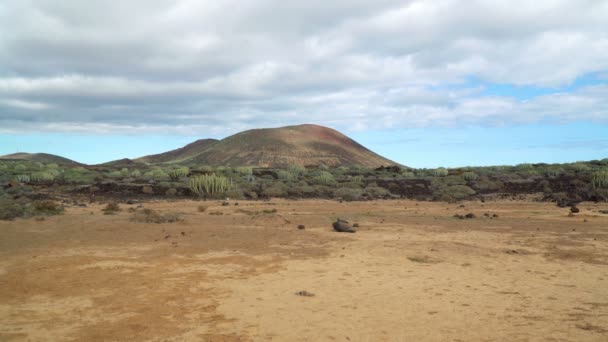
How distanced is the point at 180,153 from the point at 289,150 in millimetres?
34496

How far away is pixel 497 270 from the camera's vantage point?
26.6ft

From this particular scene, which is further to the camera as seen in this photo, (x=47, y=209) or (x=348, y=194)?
(x=348, y=194)

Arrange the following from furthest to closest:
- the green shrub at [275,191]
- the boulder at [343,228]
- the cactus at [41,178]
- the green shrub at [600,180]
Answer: the cactus at [41,178]
the green shrub at [600,180]
the green shrub at [275,191]
the boulder at [343,228]

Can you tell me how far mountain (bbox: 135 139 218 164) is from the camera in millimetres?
98875

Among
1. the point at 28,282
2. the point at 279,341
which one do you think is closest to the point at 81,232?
the point at 28,282

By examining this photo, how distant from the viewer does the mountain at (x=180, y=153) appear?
324ft

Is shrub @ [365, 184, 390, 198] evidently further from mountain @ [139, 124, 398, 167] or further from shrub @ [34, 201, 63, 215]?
mountain @ [139, 124, 398, 167]

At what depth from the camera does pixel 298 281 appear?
731 cm

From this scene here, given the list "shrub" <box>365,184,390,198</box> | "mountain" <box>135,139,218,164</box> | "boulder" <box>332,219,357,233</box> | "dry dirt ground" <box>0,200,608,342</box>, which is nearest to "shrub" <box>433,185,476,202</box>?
"shrub" <box>365,184,390,198</box>

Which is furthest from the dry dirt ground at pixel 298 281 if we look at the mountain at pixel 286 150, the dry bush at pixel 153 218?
the mountain at pixel 286 150

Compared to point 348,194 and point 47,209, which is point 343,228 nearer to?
point 47,209

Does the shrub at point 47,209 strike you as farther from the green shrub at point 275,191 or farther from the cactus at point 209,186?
the green shrub at point 275,191

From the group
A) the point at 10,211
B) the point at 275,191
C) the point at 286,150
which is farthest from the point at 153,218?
the point at 286,150

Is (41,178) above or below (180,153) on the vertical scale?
below
